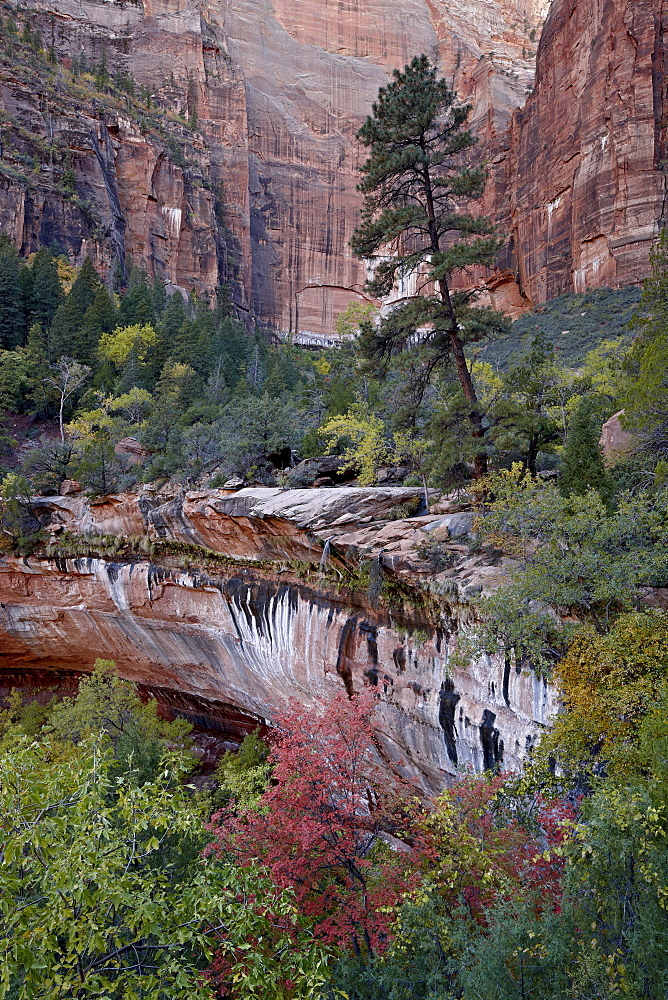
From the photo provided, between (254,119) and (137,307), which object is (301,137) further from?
(137,307)

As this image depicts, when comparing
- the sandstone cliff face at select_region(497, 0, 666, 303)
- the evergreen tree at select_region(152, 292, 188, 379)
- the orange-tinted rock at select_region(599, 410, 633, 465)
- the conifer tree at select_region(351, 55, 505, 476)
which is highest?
the sandstone cliff face at select_region(497, 0, 666, 303)

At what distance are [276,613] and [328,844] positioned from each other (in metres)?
9.31

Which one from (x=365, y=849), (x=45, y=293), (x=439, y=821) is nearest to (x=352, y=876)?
(x=365, y=849)

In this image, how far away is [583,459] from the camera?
32.5 feet

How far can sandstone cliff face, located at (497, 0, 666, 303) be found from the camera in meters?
38.3

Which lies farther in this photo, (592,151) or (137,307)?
(592,151)

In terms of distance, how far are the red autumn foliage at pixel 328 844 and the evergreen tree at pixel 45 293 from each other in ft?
121

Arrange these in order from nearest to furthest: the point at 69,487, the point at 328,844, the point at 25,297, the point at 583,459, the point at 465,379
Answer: the point at 328,844, the point at 583,459, the point at 465,379, the point at 69,487, the point at 25,297

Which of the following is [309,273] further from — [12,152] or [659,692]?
[659,692]

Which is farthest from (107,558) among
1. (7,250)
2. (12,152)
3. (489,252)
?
(12,152)

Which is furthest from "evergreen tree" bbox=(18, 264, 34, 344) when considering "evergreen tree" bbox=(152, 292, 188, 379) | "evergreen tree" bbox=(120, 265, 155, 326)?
"evergreen tree" bbox=(152, 292, 188, 379)

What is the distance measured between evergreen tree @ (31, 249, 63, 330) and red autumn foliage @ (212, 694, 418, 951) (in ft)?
121

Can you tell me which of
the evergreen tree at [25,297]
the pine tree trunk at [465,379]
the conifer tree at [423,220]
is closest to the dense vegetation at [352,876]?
the pine tree trunk at [465,379]

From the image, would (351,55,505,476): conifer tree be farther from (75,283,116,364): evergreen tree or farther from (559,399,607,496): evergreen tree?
(75,283,116,364): evergreen tree
